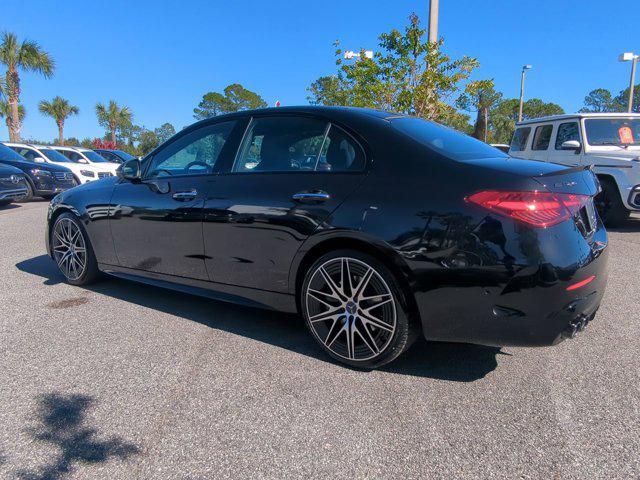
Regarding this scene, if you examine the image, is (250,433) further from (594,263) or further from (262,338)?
(594,263)

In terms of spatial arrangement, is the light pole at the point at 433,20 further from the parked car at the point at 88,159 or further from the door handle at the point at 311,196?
the parked car at the point at 88,159

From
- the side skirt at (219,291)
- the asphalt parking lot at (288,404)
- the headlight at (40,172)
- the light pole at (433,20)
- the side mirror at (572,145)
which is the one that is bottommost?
the asphalt parking lot at (288,404)

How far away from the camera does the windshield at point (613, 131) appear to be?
8055 mm

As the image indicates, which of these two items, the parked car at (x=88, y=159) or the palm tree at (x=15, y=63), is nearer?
the parked car at (x=88, y=159)

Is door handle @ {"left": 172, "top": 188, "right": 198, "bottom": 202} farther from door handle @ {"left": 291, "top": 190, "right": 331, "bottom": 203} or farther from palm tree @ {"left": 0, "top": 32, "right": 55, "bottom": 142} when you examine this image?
palm tree @ {"left": 0, "top": 32, "right": 55, "bottom": 142}

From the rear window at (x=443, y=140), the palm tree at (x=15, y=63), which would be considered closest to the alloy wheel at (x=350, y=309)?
the rear window at (x=443, y=140)

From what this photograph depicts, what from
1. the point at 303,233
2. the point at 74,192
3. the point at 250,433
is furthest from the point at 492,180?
the point at 74,192

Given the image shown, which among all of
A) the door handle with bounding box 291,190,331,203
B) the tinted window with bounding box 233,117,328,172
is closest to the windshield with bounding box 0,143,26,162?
the tinted window with bounding box 233,117,328,172

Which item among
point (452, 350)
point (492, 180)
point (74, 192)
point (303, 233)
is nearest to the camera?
point (492, 180)

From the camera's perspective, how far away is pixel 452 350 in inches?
128

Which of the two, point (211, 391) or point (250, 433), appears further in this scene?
point (211, 391)

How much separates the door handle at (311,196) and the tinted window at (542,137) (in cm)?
745

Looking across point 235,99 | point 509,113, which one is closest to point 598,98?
point 509,113

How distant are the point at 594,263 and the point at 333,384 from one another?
5.28 feet
